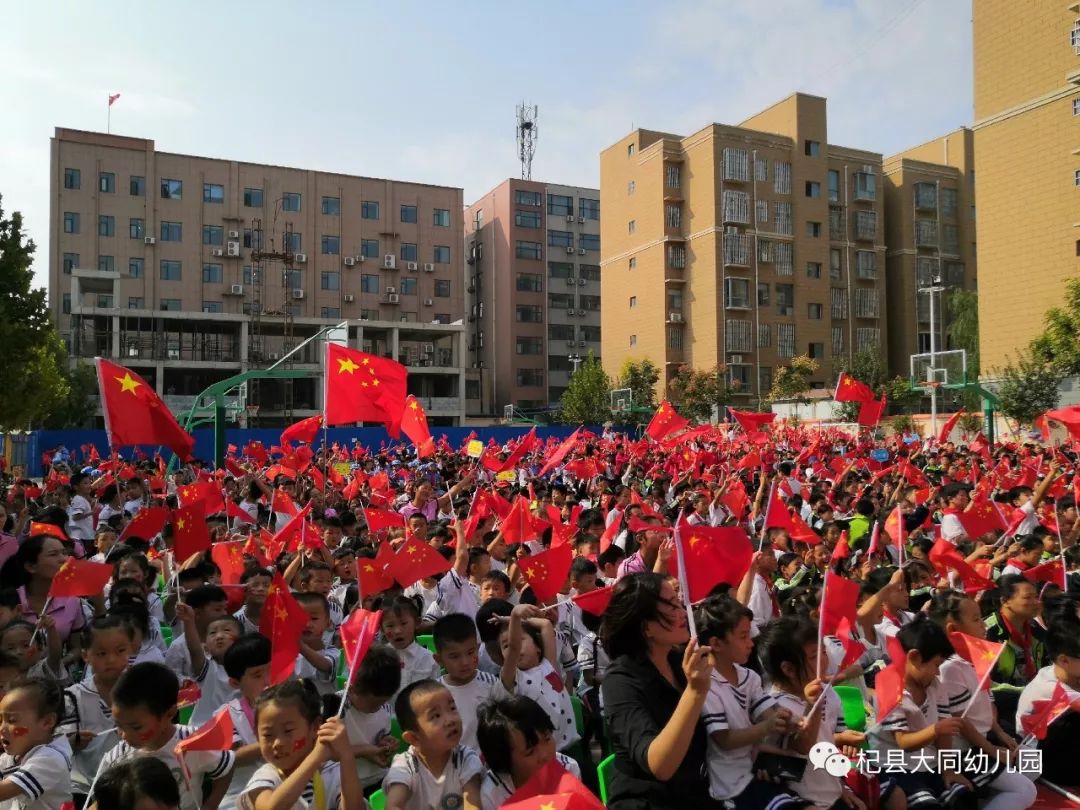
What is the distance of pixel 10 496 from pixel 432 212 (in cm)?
4788

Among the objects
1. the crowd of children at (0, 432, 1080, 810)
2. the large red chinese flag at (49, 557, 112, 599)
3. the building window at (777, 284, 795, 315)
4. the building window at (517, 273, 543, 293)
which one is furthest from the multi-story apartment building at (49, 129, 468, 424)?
the large red chinese flag at (49, 557, 112, 599)

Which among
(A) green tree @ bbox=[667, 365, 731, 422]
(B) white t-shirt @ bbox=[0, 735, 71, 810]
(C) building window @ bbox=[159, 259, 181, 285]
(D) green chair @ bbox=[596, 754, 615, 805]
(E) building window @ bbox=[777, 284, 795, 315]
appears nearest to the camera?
(B) white t-shirt @ bbox=[0, 735, 71, 810]

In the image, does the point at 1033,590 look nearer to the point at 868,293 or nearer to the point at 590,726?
the point at 590,726

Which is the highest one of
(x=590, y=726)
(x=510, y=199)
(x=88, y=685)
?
(x=510, y=199)

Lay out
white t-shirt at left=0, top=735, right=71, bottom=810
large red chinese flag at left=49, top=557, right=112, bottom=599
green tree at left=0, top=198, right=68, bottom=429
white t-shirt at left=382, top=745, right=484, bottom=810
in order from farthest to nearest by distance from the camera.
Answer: green tree at left=0, top=198, right=68, bottom=429
large red chinese flag at left=49, top=557, right=112, bottom=599
white t-shirt at left=382, top=745, right=484, bottom=810
white t-shirt at left=0, top=735, right=71, bottom=810

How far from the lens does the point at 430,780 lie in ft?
11.6

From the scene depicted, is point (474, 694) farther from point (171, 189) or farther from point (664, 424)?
point (171, 189)

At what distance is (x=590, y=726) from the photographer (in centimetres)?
512

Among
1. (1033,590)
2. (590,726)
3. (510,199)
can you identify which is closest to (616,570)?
(590,726)

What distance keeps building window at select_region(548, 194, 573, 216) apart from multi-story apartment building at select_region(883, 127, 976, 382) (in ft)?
71.6

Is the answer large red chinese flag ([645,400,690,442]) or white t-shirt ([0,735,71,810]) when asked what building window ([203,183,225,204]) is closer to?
large red chinese flag ([645,400,690,442])

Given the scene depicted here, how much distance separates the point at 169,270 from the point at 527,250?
24.0m

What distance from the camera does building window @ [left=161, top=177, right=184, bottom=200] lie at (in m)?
50.7

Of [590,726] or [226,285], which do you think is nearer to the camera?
[590,726]
